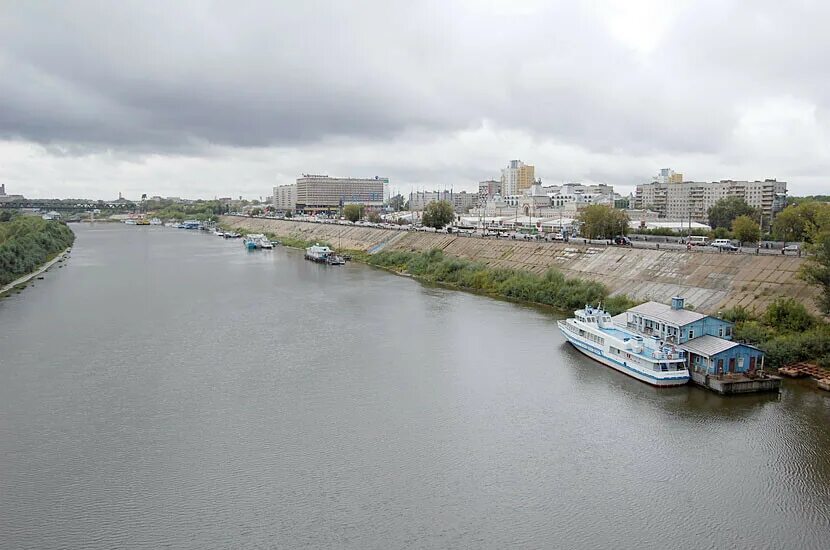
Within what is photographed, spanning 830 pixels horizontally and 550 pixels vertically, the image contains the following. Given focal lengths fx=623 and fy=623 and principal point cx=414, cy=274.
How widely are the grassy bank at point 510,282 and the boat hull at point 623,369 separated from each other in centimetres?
428

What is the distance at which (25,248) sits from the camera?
135 feet

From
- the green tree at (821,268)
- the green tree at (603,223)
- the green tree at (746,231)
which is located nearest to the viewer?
the green tree at (821,268)

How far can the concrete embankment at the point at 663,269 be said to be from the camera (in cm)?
2081

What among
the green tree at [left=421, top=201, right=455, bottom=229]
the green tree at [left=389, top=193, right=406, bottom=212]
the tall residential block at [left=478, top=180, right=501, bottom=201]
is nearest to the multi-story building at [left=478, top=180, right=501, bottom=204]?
the tall residential block at [left=478, top=180, right=501, bottom=201]

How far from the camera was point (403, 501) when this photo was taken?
10.1m

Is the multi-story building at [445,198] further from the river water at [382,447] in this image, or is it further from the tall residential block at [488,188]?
the river water at [382,447]

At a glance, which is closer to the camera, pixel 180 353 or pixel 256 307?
pixel 180 353

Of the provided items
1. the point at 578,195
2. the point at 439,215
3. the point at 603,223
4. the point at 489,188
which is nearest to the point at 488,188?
the point at 489,188

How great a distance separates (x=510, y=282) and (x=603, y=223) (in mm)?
10343

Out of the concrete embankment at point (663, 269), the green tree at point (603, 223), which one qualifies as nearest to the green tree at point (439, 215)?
the concrete embankment at point (663, 269)

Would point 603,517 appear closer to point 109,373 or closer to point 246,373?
point 246,373

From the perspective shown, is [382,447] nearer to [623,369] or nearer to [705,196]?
[623,369]

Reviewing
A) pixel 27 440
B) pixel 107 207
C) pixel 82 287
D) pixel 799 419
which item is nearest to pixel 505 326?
pixel 799 419

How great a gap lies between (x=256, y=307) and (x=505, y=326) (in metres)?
10.8
